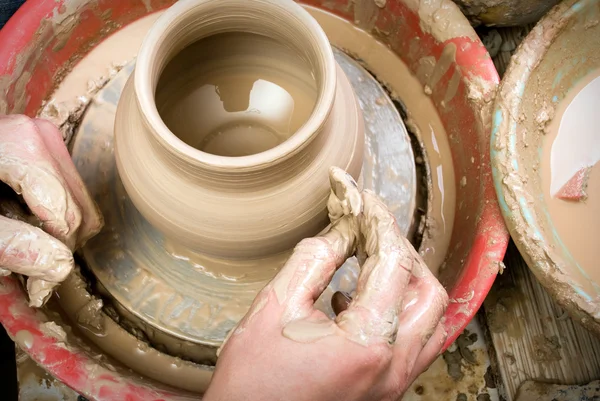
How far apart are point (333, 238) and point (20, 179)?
2.39 ft

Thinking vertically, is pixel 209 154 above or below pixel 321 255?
above

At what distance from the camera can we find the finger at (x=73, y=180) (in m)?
1.29

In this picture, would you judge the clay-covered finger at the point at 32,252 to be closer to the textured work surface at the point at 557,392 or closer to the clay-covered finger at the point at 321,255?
the clay-covered finger at the point at 321,255

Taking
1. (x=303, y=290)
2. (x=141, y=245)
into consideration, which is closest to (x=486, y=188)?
(x=303, y=290)

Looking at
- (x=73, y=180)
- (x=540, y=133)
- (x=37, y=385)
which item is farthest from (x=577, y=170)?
(x=37, y=385)

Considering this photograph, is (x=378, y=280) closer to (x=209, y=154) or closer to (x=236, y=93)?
(x=209, y=154)

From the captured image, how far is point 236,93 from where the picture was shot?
1514mm

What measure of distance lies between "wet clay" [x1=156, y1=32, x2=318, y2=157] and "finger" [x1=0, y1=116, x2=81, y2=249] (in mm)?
311

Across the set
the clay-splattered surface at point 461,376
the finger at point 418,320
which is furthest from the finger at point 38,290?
the clay-splattered surface at point 461,376

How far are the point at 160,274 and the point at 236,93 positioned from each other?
1.89 ft

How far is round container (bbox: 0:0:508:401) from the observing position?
48.3 inches

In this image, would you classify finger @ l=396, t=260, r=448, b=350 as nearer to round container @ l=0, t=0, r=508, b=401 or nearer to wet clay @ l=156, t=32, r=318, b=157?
round container @ l=0, t=0, r=508, b=401

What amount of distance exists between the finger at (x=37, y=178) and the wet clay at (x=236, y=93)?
31cm

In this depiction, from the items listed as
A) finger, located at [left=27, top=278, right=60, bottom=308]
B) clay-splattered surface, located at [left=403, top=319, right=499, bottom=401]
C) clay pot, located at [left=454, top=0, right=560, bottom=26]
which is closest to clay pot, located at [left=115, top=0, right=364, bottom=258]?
finger, located at [left=27, top=278, right=60, bottom=308]
